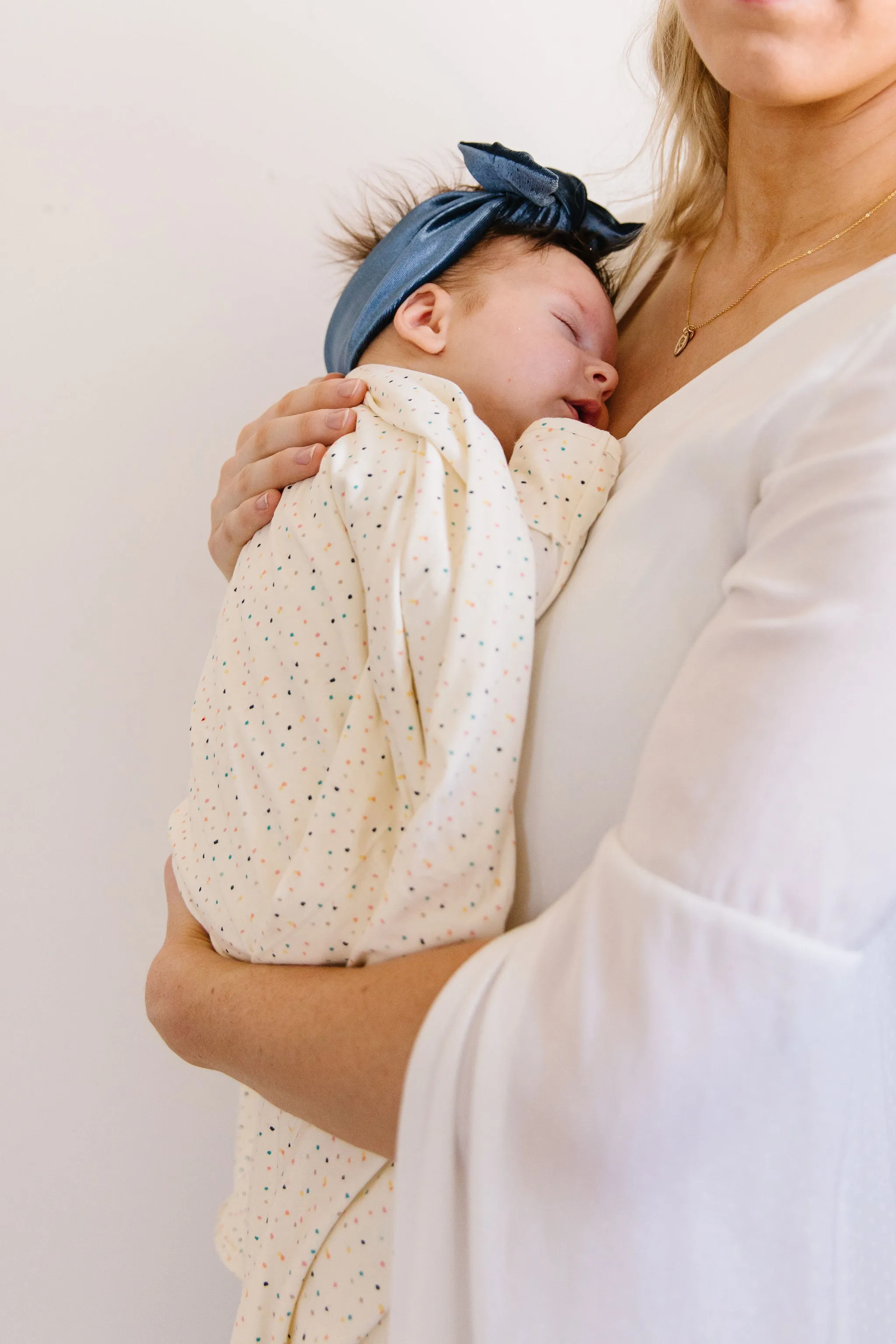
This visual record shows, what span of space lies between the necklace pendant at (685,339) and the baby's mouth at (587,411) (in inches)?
3.8

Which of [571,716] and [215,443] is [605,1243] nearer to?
[571,716]

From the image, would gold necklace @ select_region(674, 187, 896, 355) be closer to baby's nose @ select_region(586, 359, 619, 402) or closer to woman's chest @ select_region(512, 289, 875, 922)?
baby's nose @ select_region(586, 359, 619, 402)

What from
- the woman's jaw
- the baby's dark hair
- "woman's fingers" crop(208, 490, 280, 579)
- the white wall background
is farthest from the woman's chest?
the white wall background

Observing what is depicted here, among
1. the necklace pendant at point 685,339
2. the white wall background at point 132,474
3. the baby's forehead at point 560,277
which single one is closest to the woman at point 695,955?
the necklace pendant at point 685,339

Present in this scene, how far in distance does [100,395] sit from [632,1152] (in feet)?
4.11

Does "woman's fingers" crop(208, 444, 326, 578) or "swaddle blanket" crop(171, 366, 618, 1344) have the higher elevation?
"woman's fingers" crop(208, 444, 326, 578)

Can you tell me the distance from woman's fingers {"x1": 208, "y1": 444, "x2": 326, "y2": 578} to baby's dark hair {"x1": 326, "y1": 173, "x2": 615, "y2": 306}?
315mm

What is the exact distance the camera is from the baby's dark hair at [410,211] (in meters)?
1.20

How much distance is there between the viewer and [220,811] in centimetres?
89

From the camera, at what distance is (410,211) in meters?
1.25

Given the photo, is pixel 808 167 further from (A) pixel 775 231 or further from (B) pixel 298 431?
(B) pixel 298 431

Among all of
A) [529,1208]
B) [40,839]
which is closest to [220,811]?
[529,1208]

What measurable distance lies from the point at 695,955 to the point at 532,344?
746 mm

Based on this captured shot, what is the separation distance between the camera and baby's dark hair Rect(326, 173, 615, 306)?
1196 millimetres
